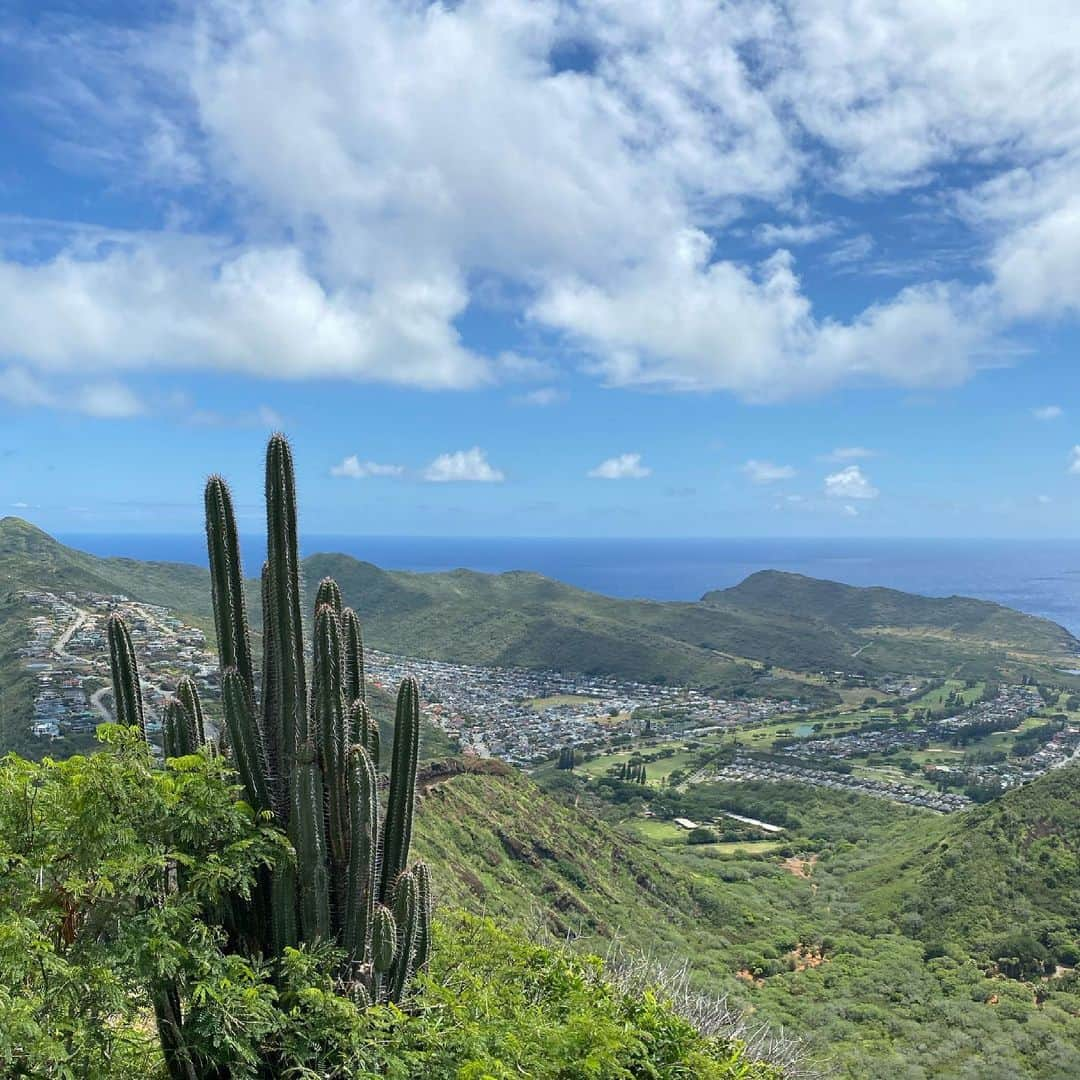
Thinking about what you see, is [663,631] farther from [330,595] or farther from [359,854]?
[359,854]

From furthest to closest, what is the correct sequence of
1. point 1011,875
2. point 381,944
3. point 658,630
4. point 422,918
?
point 658,630 < point 1011,875 < point 422,918 < point 381,944

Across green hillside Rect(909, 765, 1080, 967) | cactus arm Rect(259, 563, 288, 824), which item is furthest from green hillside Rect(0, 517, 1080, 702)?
cactus arm Rect(259, 563, 288, 824)

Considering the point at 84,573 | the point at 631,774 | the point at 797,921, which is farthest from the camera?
the point at 84,573

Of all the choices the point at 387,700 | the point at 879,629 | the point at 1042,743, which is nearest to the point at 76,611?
the point at 387,700

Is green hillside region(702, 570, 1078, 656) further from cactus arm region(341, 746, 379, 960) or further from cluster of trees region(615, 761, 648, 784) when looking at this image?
cactus arm region(341, 746, 379, 960)

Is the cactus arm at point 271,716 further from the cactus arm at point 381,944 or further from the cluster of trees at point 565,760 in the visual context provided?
the cluster of trees at point 565,760

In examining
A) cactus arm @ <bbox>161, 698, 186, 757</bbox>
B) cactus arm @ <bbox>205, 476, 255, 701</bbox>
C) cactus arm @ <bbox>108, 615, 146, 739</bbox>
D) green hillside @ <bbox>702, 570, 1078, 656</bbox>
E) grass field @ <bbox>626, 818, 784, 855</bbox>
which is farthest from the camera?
green hillside @ <bbox>702, 570, 1078, 656</bbox>

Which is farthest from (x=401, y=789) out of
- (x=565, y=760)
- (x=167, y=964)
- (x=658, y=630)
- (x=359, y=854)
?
(x=658, y=630)
